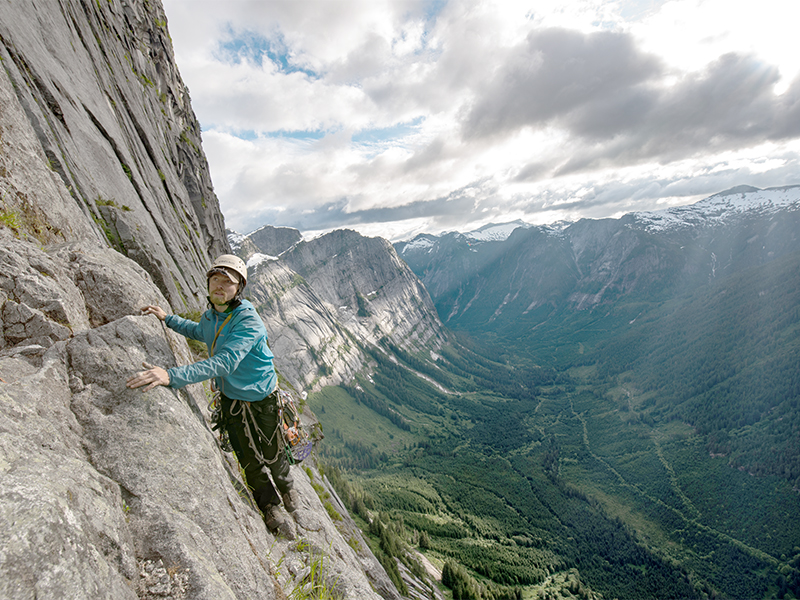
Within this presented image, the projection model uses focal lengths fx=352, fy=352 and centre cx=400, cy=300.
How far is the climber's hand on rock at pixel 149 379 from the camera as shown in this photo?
603cm

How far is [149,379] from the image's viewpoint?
6094mm

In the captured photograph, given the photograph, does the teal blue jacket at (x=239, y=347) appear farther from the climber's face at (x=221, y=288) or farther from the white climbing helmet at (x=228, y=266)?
the white climbing helmet at (x=228, y=266)

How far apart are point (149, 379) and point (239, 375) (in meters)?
1.80

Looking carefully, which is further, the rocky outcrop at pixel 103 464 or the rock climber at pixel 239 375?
the rock climber at pixel 239 375

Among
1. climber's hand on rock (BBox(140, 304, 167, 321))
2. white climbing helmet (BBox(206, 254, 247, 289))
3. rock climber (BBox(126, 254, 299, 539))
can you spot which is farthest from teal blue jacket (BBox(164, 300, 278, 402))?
white climbing helmet (BBox(206, 254, 247, 289))

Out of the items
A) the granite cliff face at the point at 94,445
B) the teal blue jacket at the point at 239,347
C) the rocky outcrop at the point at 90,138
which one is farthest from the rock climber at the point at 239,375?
the rocky outcrop at the point at 90,138

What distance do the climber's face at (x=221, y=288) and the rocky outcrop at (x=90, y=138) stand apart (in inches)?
188

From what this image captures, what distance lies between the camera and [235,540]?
6297 mm

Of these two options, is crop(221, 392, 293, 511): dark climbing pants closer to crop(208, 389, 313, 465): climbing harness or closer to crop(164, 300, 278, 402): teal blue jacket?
crop(208, 389, 313, 465): climbing harness

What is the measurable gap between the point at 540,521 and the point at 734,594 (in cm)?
6986

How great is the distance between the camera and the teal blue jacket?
6870mm

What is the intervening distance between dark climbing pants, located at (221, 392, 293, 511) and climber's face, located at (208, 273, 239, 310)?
2.44 metres

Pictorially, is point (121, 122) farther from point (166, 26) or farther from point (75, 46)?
point (166, 26)

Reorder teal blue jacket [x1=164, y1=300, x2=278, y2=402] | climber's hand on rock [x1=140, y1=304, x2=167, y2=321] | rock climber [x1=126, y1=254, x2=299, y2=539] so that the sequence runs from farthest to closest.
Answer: climber's hand on rock [x1=140, y1=304, x2=167, y2=321] < teal blue jacket [x1=164, y1=300, x2=278, y2=402] < rock climber [x1=126, y1=254, x2=299, y2=539]
